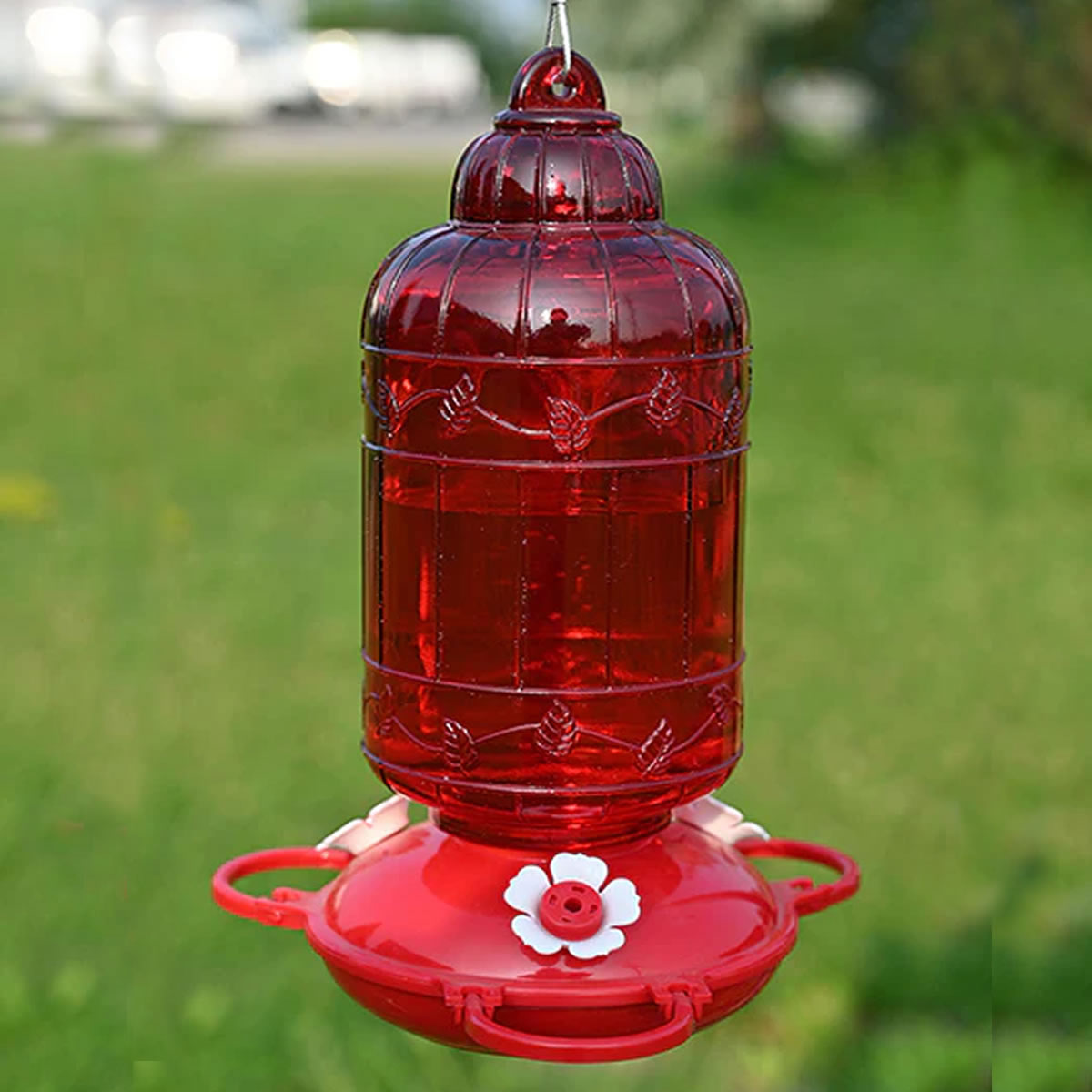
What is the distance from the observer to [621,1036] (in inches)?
75.2

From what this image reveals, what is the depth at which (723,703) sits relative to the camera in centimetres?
220

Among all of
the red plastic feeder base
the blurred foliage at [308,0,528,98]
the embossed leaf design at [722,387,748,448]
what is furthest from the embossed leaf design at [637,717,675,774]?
the blurred foliage at [308,0,528,98]

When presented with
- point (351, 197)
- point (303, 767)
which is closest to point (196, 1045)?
point (303, 767)

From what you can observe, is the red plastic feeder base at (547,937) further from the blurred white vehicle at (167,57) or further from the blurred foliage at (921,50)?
the blurred white vehicle at (167,57)

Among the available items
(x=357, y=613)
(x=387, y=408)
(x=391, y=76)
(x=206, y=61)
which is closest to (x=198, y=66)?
(x=206, y=61)

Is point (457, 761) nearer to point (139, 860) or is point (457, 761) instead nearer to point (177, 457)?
point (139, 860)

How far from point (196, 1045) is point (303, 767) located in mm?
1555

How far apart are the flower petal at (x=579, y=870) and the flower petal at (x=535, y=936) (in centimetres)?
6

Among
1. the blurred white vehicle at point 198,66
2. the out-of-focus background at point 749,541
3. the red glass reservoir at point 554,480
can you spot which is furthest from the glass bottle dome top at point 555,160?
the blurred white vehicle at point 198,66

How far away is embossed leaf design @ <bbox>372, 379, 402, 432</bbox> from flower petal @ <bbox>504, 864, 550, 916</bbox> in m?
0.52

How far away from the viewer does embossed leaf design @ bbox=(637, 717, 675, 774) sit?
2107 millimetres

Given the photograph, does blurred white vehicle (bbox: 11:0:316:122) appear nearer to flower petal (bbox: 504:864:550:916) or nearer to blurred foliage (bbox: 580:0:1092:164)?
blurred foliage (bbox: 580:0:1092:164)

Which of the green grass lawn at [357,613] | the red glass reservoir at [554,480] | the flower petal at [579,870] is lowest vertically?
the green grass lawn at [357,613]

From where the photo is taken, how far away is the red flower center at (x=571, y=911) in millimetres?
1952
